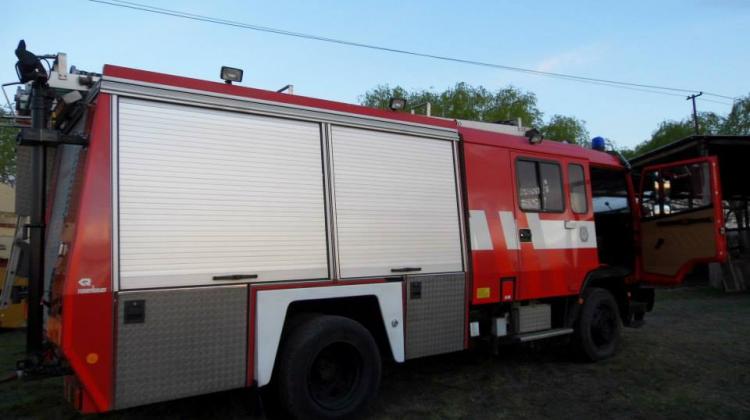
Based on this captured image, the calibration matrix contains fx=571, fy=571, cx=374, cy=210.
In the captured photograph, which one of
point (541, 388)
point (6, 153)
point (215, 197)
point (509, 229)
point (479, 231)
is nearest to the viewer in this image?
point (215, 197)

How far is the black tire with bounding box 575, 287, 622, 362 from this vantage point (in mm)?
7168

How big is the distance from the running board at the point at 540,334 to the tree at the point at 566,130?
27.2 meters

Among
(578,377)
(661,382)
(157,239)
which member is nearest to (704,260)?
(661,382)

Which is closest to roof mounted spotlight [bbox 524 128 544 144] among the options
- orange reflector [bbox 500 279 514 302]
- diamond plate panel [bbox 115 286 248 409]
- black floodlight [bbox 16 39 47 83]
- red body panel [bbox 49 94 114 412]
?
orange reflector [bbox 500 279 514 302]

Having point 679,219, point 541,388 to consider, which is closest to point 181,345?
point 541,388

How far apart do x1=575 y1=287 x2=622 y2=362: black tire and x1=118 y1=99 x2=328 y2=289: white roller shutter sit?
3.96 m

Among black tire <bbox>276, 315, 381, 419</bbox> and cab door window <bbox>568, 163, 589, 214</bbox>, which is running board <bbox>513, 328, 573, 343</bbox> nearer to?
cab door window <bbox>568, 163, 589, 214</bbox>

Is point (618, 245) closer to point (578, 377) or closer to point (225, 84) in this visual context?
point (578, 377)

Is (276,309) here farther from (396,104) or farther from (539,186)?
(539,186)

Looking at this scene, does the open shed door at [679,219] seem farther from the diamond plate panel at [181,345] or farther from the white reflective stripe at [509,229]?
the diamond plate panel at [181,345]

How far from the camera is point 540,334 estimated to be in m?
6.66

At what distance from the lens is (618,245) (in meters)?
8.26

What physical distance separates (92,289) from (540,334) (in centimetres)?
486

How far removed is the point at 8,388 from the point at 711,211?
27.8 feet
